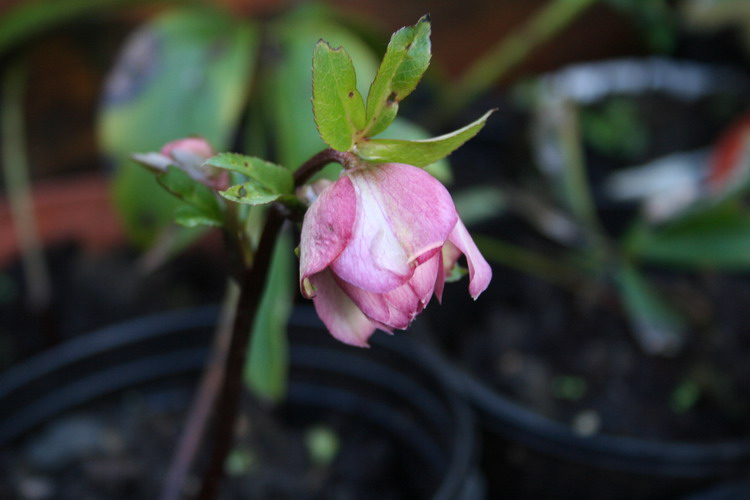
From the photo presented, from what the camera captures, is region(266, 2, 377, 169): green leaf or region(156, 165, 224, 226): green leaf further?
region(266, 2, 377, 169): green leaf

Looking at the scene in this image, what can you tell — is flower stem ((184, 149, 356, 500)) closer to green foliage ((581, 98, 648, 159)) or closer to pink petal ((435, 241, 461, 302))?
pink petal ((435, 241, 461, 302))

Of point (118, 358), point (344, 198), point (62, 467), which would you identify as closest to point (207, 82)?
point (118, 358)

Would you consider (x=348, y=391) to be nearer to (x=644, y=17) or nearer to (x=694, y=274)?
(x=694, y=274)

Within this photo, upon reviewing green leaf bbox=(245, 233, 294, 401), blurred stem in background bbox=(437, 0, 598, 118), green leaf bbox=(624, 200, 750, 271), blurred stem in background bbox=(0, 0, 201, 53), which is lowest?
green leaf bbox=(624, 200, 750, 271)

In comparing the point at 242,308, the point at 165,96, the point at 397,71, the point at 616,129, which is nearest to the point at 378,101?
the point at 397,71

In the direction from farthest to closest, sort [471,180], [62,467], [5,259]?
[471,180] < [5,259] < [62,467]

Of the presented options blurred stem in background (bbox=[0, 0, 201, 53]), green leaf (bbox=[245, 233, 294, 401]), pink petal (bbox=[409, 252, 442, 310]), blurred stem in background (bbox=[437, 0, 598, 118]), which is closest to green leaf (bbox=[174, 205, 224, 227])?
pink petal (bbox=[409, 252, 442, 310])

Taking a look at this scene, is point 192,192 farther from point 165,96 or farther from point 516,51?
point 516,51
